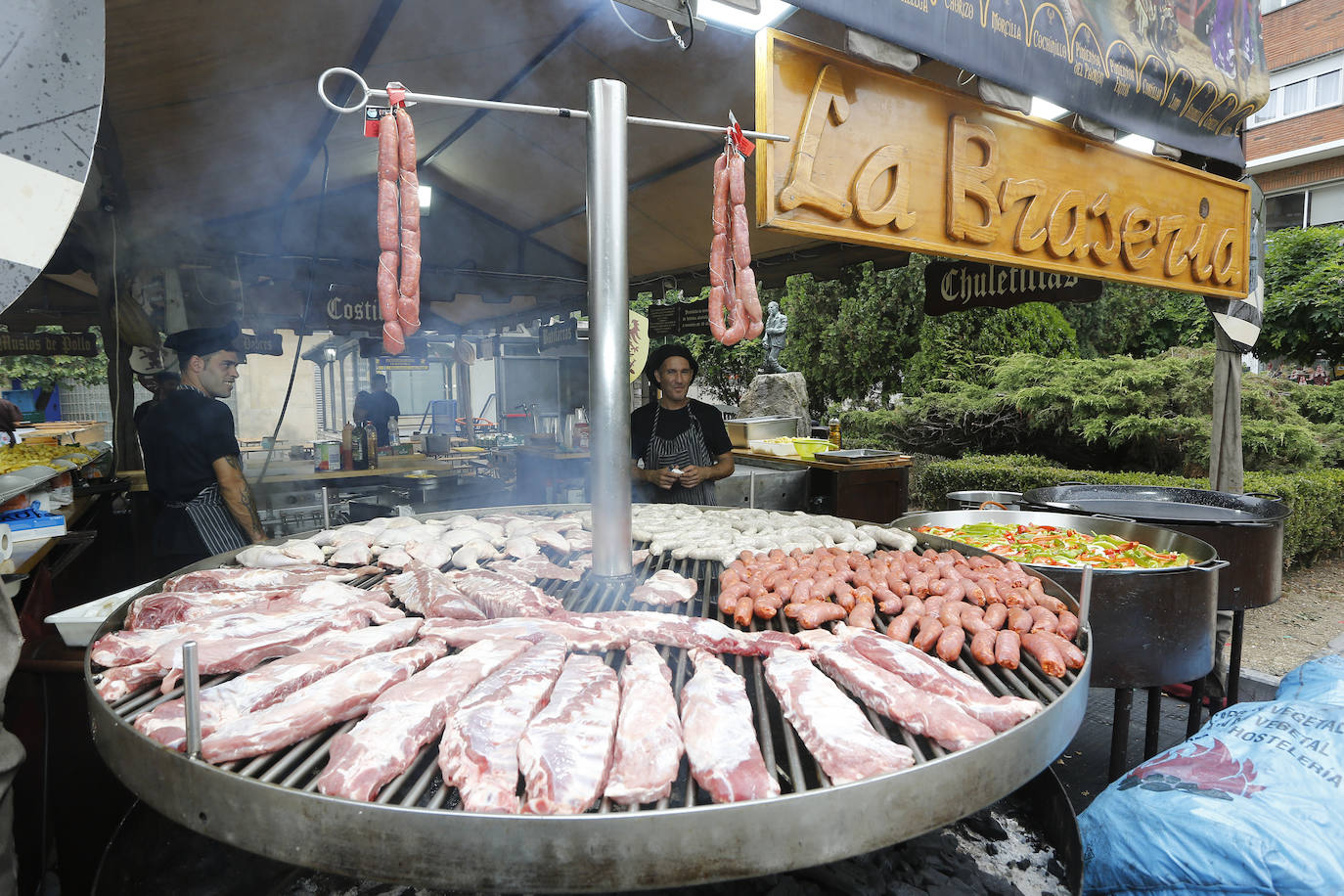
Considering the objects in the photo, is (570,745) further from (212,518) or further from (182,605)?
(212,518)

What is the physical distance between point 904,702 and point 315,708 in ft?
4.76

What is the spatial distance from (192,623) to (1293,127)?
32.6m

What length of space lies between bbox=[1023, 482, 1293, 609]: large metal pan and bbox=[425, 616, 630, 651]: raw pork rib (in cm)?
344

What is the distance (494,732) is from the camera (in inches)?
61.2

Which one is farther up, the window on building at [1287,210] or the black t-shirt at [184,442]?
the window on building at [1287,210]

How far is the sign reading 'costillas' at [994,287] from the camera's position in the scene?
5.80m

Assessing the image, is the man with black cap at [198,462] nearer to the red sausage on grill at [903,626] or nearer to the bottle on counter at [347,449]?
the bottle on counter at [347,449]

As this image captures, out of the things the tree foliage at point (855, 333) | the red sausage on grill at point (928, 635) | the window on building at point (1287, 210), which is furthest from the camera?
the window on building at point (1287, 210)

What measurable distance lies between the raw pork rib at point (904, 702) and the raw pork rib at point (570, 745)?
637 millimetres

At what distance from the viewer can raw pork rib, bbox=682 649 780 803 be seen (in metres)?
1.38

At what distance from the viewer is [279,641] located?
6.66 ft

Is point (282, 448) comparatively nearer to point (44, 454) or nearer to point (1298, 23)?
point (44, 454)

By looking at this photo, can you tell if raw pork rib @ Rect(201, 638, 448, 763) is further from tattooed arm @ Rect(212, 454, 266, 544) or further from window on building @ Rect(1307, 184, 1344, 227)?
window on building @ Rect(1307, 184, 1344, 227)

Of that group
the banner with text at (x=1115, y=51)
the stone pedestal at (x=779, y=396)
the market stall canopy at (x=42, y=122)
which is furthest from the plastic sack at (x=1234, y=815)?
the stone pedestal at (x=779, y=396)
